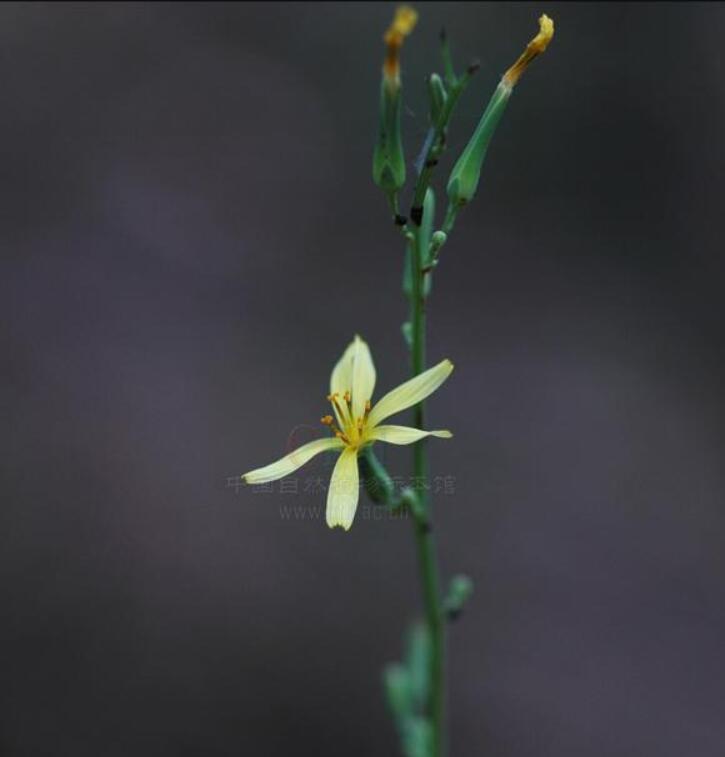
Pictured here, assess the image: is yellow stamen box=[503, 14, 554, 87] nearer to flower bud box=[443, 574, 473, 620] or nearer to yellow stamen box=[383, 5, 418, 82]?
yellow stamen box=[383, 5, 418, 82]

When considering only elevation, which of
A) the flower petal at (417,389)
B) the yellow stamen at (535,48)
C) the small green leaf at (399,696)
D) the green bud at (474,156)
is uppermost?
the yellow stamen at (535,48)

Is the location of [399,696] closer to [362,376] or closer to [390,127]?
[362,376]

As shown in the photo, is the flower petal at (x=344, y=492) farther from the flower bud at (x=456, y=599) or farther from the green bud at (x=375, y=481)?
the flower bud at (x=456, y=599)

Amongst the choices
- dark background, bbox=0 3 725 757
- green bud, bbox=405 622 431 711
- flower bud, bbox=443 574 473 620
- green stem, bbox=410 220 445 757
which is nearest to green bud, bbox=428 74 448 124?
green stem, bbox=410 220 445 757

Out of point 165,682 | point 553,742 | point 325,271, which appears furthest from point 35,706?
point 325,271

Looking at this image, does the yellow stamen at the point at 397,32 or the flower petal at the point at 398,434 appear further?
the flower petal at the point at 398,434

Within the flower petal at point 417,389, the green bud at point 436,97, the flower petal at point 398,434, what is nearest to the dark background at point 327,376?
the flower petal at point 398,434
